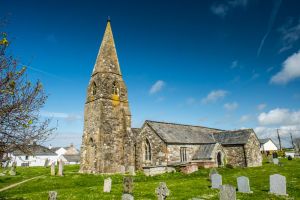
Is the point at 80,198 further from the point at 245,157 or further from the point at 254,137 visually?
the point at 254,137

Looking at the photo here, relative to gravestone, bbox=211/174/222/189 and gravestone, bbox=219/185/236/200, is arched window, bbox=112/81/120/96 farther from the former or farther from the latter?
gravestone, bbox=219/185/236/200

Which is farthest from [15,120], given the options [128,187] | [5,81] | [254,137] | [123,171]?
[254,137]

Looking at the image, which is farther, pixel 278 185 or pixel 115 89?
pixel 115 89

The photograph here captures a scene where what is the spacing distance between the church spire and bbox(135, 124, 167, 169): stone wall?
Answer: 9840 millimetres

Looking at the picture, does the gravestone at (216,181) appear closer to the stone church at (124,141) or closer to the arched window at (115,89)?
the stone church at (124,141)

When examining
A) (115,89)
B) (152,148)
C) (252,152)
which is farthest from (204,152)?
(115,89)

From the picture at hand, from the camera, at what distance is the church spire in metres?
33.1

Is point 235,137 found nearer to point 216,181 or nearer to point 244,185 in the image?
point 216,181

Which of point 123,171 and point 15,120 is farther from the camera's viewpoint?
point 123,171

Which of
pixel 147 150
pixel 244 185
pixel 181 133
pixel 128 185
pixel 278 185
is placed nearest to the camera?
pixel 128 185

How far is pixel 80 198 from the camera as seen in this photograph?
48.2 ft

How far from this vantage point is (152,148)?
111ft

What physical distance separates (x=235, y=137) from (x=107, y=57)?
79.5 feet

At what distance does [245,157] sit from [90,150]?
75.5ft
